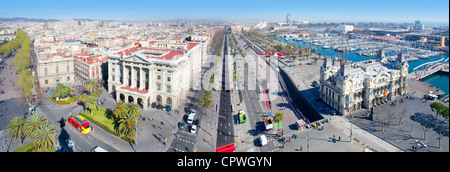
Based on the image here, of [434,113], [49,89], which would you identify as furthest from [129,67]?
[434,113]

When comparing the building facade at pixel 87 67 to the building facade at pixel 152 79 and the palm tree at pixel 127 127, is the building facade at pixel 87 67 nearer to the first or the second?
the building facade at pixel 152 79

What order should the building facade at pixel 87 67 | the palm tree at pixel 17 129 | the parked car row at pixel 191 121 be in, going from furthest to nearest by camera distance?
the building facade at pixel 87 67, the parked car row at pixel 191 121, the palm tree at pixel 17 129

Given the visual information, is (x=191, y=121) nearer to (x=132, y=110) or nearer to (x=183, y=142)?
(x=183, y=142)

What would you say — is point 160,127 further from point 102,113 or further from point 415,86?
point 415,86

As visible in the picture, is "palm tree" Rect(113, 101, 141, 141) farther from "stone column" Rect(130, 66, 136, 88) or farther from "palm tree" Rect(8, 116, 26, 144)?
"palm tree" Rect(8, 116, 26, 144)

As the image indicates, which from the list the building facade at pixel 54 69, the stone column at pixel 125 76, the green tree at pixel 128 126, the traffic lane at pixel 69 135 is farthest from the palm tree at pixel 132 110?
the building facade at pixel 54 69

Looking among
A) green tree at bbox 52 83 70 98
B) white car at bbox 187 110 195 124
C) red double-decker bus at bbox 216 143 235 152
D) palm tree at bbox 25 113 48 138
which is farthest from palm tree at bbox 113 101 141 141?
green tree at bbox 52 83 70 98
